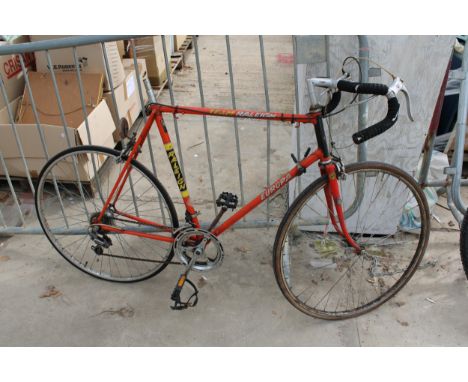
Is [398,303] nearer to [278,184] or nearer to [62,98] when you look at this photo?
[278,184]

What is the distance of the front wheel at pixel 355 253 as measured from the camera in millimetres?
2439

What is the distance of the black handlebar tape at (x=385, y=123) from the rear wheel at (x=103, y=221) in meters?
1.14

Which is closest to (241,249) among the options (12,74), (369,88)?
(369,88)

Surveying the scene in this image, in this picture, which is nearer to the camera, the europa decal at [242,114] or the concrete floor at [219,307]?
the europa decal at [242,114]

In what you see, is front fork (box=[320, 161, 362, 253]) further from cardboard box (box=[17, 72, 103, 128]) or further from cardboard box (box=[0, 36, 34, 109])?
cardboard box (box=[0, 36, 34, 109])

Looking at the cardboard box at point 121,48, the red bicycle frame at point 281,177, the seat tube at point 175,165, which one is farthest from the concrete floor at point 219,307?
the cardboard box at point 121,48

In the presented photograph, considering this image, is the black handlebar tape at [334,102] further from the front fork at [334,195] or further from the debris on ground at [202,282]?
the debris on ground at [202,282]

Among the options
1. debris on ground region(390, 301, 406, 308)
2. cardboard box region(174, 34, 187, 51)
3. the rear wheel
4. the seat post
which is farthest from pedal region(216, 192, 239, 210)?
cardboard box region(174, 34, 187, 51)

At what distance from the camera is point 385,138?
8.31 feet

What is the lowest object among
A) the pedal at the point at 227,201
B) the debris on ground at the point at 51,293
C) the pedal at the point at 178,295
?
the debris on ground at the point at 51,293

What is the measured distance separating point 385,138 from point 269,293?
1.23m

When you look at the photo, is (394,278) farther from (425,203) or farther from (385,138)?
(385,138)

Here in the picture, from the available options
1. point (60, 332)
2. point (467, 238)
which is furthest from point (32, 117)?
point (467, 238)

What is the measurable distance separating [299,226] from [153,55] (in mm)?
2854
